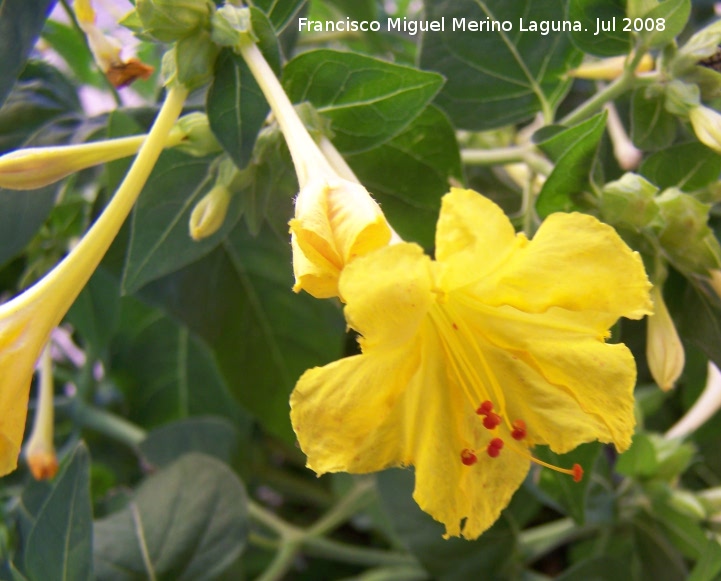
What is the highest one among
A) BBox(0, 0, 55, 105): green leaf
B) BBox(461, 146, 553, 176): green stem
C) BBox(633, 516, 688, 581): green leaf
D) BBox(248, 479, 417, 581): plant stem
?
BBox(0, 0, 55, 105): green leaf

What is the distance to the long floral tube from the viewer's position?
0.43 m

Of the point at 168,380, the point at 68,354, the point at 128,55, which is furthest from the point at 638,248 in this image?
the point at 68,354

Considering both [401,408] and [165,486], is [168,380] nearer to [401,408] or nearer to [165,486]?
[165,486]

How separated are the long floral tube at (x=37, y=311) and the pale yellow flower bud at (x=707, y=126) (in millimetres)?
388

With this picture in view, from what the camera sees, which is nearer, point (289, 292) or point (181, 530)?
point (181, 530)

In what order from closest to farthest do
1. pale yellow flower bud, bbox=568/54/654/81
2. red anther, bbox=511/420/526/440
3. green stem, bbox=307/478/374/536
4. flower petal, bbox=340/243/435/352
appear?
flower petal, bbox=340/243/435/352 < red anther, bbox=511/420/526/440 < pale yellow flower bud, bbox=568/54/654/81 < green stem, bbox=307/478/374/536

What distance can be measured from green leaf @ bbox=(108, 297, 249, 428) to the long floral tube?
51cm

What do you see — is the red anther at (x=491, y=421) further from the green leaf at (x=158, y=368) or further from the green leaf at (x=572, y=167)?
the green leaf at (x=158, y=368)

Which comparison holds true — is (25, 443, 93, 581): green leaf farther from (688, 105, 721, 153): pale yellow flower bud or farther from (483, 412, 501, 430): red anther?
(688, 105, 721, 153): pale yellow flower bud

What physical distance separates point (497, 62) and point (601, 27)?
10 centimetres

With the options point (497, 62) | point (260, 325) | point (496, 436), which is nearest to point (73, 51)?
point (260, 325)

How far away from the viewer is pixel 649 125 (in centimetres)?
63

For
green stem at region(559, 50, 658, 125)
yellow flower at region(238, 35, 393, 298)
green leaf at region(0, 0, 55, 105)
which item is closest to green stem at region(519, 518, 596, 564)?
green stem at region(559, 50, 658, 125)

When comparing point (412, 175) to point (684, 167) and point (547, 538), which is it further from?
point (547, 538)
